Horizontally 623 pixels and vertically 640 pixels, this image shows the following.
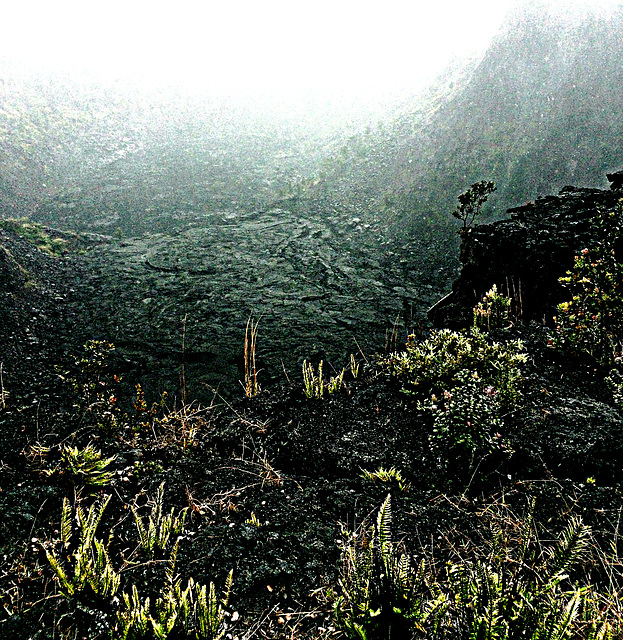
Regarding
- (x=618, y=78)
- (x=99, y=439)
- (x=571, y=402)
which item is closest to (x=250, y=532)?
(x=99, y=439)

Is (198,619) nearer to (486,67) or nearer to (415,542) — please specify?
(415,542)

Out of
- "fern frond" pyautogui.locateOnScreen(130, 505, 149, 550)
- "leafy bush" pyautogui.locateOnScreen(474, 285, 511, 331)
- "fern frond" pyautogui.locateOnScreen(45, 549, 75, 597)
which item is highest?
"fern frond" pyautogui.locateOnScreen(45, 549, 75, 597)

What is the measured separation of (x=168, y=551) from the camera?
7.45 feet

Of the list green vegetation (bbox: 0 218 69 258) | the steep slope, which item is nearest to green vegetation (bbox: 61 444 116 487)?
green vegetation (bbox: 0 218 69 258)

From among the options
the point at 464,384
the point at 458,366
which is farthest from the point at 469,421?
the point at 458,366

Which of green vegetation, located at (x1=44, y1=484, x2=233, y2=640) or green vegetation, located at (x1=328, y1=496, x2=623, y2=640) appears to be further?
green vegetation, located at (x1=44, y1=484, x2=233, y2=640)

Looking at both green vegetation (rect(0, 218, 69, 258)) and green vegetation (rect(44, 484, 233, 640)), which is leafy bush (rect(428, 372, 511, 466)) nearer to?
green vegetation (rect(44, 484, 233, 640))

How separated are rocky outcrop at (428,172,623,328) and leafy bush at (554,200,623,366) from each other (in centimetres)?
84

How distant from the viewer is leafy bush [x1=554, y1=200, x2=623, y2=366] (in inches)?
149

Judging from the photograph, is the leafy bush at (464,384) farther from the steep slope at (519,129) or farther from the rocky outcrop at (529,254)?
the steep slope at (519,129)

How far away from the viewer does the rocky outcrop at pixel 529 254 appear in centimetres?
535

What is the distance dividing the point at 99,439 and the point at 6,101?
1603 cm

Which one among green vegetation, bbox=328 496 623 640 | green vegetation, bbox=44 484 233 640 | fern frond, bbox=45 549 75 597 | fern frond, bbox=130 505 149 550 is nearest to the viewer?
green vegetation, bbox=328 496 623 640

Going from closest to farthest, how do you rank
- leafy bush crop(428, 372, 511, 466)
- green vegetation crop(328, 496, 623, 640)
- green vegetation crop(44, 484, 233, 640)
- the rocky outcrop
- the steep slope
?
green vegetation crop(328, 496, 623, 640) < green vegetation crop(44, 484, 233, 640) < leafy bush crop(428, 372, 511, 466) < the rocky outcrop < the steep slope
